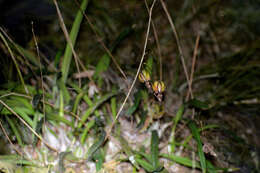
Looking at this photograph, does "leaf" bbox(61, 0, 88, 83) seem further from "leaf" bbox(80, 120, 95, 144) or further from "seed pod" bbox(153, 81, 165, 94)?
"seed pod" bbox(153, 81, 165, 94)

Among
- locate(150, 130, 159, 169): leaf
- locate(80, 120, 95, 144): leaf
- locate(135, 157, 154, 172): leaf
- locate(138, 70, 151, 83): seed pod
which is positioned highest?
locate(138, 70, 151, 83): seed pod

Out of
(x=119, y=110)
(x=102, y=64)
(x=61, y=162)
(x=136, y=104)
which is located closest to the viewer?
(x=119, y=110)

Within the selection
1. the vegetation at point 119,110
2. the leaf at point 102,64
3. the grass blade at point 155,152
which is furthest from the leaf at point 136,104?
the leaf at point 102,64

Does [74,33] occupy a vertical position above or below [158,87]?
above

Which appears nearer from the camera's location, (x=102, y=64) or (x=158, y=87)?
(x=158, y=87)

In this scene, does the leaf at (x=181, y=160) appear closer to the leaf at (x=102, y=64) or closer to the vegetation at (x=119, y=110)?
the vegetation at (x=119, y=110)

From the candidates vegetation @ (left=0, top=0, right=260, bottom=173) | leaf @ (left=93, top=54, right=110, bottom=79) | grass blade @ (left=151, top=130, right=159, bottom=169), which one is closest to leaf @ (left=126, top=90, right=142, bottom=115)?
vegetation @ (left=0, top=0, right=260, bottom=173)

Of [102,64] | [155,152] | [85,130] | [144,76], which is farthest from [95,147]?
[102,64]

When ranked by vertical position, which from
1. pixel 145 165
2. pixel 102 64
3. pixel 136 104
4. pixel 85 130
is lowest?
pixel 145 165

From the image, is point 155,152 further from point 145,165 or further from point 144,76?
point 144,76
